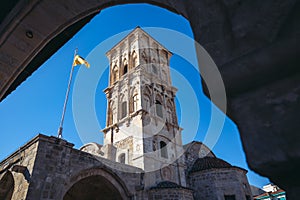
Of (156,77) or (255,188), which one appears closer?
(156,77)

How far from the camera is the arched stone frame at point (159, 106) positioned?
1677 cm

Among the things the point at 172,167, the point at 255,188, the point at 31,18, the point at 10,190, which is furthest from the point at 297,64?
the point at 255,188

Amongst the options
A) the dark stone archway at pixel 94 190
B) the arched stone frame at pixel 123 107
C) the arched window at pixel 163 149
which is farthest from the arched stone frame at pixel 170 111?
the dark stone archway at pixel 94 190

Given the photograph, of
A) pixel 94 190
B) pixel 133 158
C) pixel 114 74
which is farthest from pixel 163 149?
pixel 114 74

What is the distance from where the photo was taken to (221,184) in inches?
523

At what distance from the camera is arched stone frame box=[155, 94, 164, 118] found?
16.8 meters

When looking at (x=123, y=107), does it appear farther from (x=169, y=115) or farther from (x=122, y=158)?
(x=122, y=158)

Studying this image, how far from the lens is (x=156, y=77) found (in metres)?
18.4

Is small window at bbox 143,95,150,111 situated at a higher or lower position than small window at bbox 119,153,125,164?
higher

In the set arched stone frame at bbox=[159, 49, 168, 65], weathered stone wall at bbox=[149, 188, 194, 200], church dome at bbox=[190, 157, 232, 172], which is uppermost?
arched stone frame at bbox=[159, 49, 168, 65]

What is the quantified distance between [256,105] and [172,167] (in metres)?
14.2

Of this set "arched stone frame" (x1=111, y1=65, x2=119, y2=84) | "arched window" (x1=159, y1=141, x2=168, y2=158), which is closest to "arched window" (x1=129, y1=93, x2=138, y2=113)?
"arched window" (x1=159, y1=141, x2=168, y2=158)

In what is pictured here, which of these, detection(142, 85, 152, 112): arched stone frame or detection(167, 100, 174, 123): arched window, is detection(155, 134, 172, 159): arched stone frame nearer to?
detection(167, 100, 174, 123): arched window

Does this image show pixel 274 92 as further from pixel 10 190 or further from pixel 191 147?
pixel 191 147
